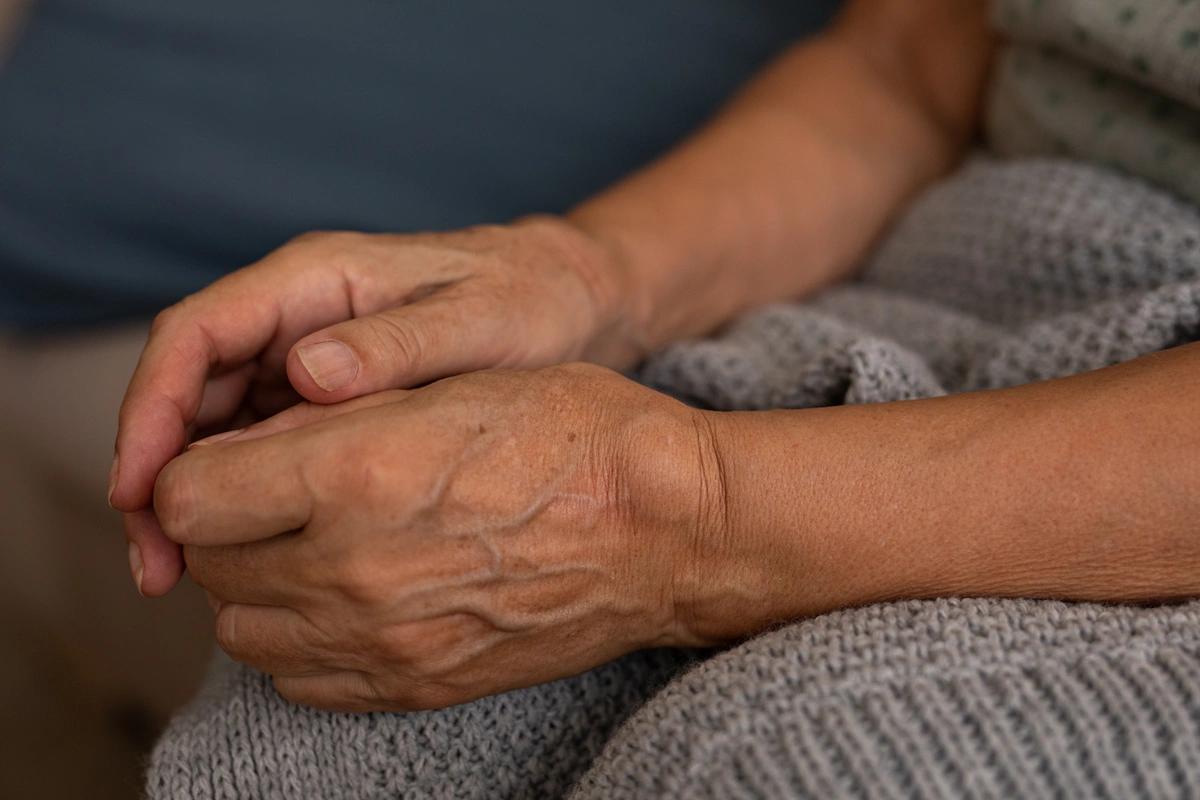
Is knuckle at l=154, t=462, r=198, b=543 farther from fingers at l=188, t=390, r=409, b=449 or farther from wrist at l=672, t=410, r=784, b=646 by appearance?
wrist at l=672, t=410, r=784, b=646

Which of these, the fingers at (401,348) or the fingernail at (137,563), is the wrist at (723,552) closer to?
the fingers at (401,348)

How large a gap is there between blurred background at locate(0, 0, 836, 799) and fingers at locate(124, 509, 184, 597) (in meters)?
0.48

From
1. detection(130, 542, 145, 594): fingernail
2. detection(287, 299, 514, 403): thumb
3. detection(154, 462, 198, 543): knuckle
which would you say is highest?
detection(287, 299, 514, 403): thumb

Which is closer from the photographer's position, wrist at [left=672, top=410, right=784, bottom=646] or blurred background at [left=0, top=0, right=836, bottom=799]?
wrist at [left=672, top=410, right=784, bottom=646]

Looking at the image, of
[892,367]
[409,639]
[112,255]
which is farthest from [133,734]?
[892,367]

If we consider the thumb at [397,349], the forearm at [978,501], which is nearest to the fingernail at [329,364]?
the thumb at [397,349]

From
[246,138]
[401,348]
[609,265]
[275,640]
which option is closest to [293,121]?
[246,138]

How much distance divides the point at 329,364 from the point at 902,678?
34 centimetres

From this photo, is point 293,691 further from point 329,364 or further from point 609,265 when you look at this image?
point 609,265

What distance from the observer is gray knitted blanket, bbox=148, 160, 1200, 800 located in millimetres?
473

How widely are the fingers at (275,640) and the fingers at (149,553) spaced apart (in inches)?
1.8

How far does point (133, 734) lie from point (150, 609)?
38 centimetres

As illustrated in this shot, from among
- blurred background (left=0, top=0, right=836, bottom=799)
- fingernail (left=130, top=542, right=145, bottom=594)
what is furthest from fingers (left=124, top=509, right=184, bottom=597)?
blurred background (left=0, top=0, right=836, bottom=799)

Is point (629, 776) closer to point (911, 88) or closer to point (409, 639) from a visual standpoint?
point (409, 639)
